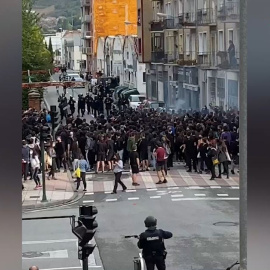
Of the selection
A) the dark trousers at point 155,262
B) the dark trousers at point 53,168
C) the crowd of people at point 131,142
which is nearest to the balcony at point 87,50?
the crowd of people at point 131,142

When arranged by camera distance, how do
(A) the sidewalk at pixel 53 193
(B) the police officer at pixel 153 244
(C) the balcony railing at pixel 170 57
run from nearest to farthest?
1. (B) the police officer at pixel 153 244
2. (C) the balcony railing at pixel 170 57
3. (A) the sidewalk at pixel 53 193

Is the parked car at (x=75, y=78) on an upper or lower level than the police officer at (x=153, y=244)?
upper

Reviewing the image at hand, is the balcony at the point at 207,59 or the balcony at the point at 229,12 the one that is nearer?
the balcony at the point at 229,12

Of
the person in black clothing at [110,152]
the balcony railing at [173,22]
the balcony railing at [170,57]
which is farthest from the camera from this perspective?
the person in black clothing at [110,152]

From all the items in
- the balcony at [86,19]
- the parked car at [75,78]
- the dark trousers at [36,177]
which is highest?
the balcony at [86,19]

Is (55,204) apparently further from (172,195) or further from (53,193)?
(172,195)

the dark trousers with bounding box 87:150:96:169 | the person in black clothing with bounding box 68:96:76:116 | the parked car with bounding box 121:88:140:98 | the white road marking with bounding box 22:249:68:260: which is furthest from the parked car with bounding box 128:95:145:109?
the white road marking with bounding box 22:249:68:260

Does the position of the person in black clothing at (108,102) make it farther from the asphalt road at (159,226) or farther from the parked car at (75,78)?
the asphalt road at (159,226)
